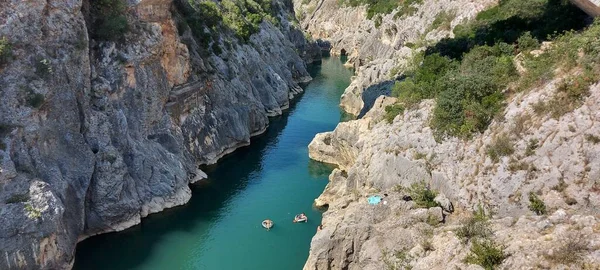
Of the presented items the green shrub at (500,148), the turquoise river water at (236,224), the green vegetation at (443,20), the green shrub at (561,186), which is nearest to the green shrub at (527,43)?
the green shrub at (500,148)

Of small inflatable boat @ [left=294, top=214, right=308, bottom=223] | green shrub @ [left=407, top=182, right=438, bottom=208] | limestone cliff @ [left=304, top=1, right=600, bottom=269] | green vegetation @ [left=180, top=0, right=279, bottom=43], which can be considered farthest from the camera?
Answer: green vegetation @ [left=180, top=0, right=279, bottom=43]

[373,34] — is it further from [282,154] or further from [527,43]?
[527,43]

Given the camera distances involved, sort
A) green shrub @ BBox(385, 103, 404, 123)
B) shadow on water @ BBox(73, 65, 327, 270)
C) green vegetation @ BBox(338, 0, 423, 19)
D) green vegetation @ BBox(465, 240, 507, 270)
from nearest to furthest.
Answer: green vegetation @ BBox(465, 240, 507, 270) → shadow on water @ BBox(73, 65, 327, 270) → green shrub @ BBox(385, 103, 404, 123) → green vegetation @ BBox(338, 0, 423, 19)

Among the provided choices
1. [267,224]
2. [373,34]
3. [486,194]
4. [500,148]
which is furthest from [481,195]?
[373,34]

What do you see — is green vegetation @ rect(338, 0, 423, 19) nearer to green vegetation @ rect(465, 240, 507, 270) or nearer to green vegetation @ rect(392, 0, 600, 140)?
green vegetation @ rect(392, 0, 600, 140)

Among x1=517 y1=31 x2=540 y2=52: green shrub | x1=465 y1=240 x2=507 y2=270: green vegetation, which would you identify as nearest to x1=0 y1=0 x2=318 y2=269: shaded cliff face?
x1=465 y1=240 x2=507 y2=270: green vegetation

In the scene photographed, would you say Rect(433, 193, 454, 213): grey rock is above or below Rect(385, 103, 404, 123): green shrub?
below
